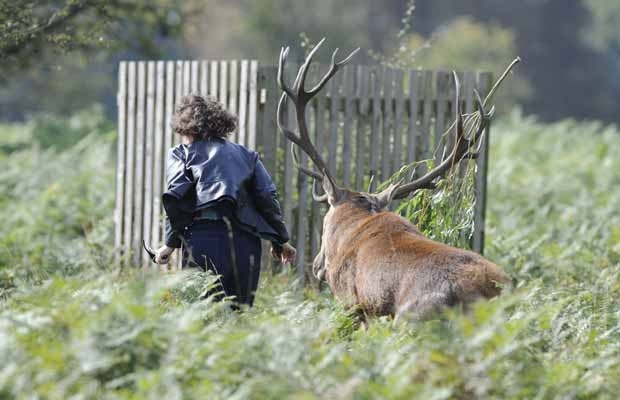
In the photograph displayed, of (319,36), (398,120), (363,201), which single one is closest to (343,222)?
(363,201)

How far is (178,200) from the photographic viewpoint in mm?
7152

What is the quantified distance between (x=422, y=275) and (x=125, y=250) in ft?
17.2

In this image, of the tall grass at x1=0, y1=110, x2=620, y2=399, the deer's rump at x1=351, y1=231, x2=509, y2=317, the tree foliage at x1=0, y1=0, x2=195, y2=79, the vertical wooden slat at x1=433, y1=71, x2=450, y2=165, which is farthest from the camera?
the vertical wooden slat at x1=433, y1=71, x2=450, y2=165

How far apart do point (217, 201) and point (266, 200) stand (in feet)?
1.32

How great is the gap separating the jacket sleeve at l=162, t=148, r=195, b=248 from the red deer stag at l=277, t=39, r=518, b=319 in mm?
986

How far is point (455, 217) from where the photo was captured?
8180mm

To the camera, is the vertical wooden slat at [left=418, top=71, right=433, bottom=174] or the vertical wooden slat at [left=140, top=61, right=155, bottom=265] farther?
the vertical wooden slat at [left=140, top=61, right=155, bottom=265]

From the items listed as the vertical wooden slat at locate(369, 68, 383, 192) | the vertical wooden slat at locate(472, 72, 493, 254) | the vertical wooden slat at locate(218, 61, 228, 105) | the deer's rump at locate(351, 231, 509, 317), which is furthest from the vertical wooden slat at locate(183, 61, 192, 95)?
the deer's rump at locate(351, 231, 509, 317)

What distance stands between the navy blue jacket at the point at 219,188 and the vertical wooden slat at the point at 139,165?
12.0 ft

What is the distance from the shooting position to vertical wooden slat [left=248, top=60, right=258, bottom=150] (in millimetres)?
9406

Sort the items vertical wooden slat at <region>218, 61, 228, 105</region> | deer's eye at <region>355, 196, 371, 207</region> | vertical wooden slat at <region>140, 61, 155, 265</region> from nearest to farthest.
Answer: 1. deer's eye at <region>355, 196, 371, 207</region>
2. vertical wooden slat at <region>218, 61, 228, 105</region>
3. vertical wooden slat at <region>140, 61, 155, 265</region>

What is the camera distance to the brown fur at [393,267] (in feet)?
20.4

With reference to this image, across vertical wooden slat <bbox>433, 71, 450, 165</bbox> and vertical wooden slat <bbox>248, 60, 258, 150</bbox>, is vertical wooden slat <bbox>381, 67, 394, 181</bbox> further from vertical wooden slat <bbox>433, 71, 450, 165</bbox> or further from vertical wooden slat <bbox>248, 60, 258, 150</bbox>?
vertical wooden slat <bbox>248, 60, 258, 150</bbox>

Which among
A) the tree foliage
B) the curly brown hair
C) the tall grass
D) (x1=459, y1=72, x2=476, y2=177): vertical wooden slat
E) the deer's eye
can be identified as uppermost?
the tree foliage
